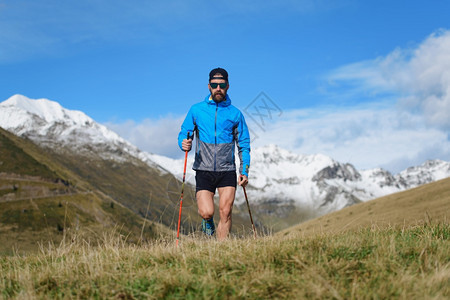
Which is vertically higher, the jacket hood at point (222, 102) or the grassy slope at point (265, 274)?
the jacket hood at point (222, 102)

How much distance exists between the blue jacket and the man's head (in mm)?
159

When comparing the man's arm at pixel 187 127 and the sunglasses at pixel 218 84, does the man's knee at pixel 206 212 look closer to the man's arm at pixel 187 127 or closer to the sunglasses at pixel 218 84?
the man's arm at pixel 187 127

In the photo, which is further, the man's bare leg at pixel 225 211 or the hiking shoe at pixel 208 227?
the hiking shoe at pixel 208 227

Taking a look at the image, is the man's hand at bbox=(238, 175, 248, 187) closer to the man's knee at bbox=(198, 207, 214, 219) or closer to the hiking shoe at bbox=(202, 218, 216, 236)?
the man's knee at bbox=(198, 207, 214, 219)

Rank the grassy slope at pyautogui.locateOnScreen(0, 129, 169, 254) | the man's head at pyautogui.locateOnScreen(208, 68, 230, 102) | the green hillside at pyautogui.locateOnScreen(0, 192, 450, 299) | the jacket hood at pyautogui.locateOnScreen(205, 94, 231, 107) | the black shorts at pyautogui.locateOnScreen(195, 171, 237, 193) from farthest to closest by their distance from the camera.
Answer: the grassy slope at pyautogui.locateOnScreen(0, 129, 169, 254), the jacket hood at pyautogui.locateOnScreen(205, 94, 231, 107), the man's head at pyautogui.locateOnScreen(208, 68, 230, 102), the black shorts at pyautogui.locateOnScreen(195, 171, 237, 193), the green hillside at pyautogui.locateOnScreen(0, 192, 450, 299)

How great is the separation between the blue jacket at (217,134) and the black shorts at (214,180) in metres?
0.11

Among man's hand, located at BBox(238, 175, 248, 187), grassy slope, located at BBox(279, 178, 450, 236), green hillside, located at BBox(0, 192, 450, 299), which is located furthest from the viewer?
grassy slope, located at BBox(279, 178, 450, 236)

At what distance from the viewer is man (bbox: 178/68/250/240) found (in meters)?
8.61

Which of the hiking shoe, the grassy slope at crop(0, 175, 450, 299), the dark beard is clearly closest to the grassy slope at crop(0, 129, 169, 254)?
the hiking shoe

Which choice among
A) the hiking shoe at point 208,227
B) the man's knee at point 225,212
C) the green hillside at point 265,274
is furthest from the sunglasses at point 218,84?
the green hillside at point 265,274

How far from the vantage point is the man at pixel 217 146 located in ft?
28.2

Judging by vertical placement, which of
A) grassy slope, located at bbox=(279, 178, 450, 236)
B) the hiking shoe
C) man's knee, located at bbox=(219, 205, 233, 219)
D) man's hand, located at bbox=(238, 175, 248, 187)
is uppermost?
man's hand, located at bbox=(238, 175, 248, 187)

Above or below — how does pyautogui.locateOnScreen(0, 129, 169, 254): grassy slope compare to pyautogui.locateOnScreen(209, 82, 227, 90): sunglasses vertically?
above

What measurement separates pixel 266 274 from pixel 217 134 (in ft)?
14.8
